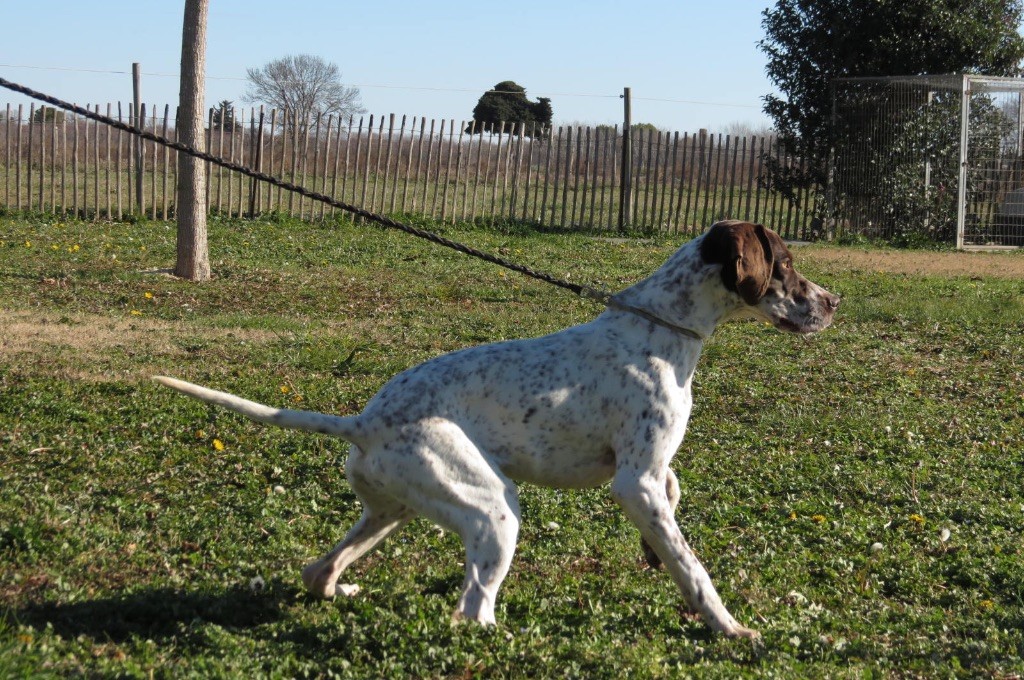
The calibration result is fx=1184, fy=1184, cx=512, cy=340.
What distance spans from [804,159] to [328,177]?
24.0 ft

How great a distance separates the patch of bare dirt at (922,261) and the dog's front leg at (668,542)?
1088 centimetres

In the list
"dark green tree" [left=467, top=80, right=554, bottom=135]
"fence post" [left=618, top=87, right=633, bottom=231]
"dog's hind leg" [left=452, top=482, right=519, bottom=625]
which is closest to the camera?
"dog's hind leg" [left=452, top=482, right=519, bottom=625]

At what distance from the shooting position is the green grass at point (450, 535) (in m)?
3.65

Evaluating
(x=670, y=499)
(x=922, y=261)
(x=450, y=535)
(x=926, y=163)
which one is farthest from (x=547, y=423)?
(x=926, y=163)

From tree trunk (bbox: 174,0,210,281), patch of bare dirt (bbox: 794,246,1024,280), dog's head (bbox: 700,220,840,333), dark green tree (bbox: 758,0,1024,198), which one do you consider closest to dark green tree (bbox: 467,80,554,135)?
dark green tree (bbox: 758,0,1024,198)

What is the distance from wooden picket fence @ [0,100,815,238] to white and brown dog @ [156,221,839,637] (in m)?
12.3

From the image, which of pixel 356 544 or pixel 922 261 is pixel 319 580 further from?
pixel 922 261

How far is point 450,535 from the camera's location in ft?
15.9

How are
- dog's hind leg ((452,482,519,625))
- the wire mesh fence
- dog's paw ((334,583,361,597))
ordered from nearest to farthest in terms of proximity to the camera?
dog's hind leg ((452,482,519,625))
dog's paw ((334,583,361,597))
the wire mesh fence

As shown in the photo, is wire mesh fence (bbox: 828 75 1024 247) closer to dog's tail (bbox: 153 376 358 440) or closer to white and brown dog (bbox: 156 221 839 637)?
white and brown dog (bbox: 156 221 839 637)

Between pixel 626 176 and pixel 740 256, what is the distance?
14.3 metres

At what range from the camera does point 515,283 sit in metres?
11.8

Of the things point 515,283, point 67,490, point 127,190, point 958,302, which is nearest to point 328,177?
point 127,190

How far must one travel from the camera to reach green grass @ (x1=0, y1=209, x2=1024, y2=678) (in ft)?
12.0
